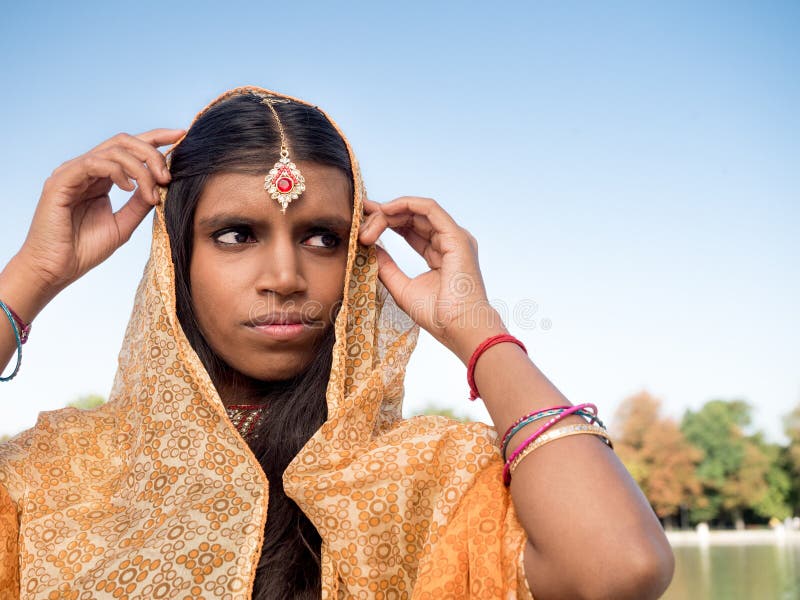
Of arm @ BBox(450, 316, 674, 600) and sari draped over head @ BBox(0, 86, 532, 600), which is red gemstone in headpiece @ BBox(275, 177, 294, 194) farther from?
arm @ BBox(450, 316, 674, 600)

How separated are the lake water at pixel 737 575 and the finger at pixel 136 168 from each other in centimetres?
1820

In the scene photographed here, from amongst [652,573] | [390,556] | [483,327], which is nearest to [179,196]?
[483,327]

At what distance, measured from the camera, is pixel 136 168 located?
9.76 feet

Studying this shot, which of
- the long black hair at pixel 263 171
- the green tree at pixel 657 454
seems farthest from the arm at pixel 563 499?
the green tree at pixel 657 454

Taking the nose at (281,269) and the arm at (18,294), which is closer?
the nose at (281,269)

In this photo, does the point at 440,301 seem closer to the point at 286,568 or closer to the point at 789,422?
the point at 286,568

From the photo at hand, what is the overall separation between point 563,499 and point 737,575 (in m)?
27.7

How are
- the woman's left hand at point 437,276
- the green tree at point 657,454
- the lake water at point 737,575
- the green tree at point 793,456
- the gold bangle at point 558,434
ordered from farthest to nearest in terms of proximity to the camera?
the green tree at point 793,456
the green tree at point 657,454
the lake water at point 737,575
the woman's left hand at point 437,276
the gold bangle at point 558,434

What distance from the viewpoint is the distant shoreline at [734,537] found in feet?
157

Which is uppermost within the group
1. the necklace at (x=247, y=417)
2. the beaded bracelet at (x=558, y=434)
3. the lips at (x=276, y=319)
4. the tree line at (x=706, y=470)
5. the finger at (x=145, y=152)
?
the tree line at (x=706, y=470)

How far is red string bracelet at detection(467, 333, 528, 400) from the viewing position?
8.50 ft

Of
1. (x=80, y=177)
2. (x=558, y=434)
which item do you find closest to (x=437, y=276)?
(x=558, y=434)

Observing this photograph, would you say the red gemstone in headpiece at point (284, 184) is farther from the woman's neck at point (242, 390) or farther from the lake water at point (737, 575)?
the lake water at point (737, 575)

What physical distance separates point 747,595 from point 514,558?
21.4 metres
